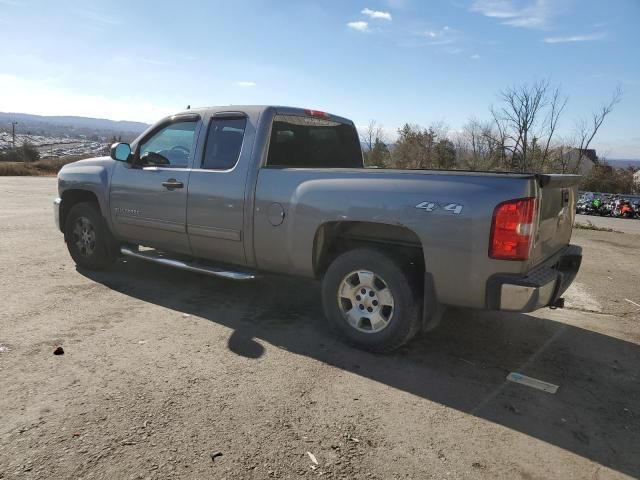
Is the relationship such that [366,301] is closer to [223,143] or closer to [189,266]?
[189,266]

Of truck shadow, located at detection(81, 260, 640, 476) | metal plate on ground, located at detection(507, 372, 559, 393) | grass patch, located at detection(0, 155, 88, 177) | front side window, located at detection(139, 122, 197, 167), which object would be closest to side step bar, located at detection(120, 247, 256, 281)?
truck shadow, located at detection(81, 260, 640, 476)

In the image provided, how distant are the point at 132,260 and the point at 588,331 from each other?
5722 mm

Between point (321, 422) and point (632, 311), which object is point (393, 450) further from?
point (632, 311)

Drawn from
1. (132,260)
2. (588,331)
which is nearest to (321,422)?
(588,331)

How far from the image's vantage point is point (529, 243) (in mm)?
3287

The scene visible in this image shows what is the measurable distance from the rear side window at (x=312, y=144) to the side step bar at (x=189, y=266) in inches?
42.9

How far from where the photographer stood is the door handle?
5.02 metres

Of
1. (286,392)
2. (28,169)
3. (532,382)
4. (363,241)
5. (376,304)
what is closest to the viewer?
(286,392)

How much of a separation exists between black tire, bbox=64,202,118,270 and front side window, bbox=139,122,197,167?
1054mm

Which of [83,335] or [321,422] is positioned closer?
[321,422]

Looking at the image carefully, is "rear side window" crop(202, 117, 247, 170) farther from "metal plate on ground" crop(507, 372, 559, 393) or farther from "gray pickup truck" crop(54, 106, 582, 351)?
"metal plate on ground" crop(507, 372, 559, 393)

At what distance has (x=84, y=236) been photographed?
6.14 meters

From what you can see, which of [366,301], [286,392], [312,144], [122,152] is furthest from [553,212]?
[122,152]

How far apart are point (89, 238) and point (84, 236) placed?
0.10 metres
